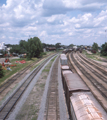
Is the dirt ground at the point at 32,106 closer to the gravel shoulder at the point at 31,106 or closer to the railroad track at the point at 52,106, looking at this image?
the gravel shoulder at the point at 31,106

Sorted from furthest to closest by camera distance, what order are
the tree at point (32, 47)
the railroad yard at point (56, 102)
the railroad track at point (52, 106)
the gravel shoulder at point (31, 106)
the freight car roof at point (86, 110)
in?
the tree at point (32, 47) < the gravel shoulder at point (31, 106) < the railroad track at point (52, 106) < the railroad yard at point (56, 102) < the freight car roof at point (86, 110)

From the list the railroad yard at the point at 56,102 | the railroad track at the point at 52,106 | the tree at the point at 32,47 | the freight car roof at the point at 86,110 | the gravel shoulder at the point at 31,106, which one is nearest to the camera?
the freight car roof at the point at 86,110

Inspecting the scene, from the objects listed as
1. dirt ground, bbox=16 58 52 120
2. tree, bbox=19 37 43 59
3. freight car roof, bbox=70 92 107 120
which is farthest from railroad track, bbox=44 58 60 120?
tree, bbox=19 37 43 59

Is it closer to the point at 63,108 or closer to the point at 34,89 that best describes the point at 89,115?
the point at 63,108

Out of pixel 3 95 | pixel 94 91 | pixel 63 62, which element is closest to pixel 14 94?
pixel 3 95

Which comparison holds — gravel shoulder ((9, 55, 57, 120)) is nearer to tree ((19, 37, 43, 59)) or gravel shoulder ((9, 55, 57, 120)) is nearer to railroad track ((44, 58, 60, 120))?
railroad track ((44, 58, 60, 120))

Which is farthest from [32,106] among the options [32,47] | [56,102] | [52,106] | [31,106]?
[32,47]

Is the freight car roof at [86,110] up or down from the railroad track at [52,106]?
up

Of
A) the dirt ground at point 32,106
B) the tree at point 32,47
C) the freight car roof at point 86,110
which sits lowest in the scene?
the dirt ground at point 32,106

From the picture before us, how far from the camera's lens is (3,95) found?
17875 mm

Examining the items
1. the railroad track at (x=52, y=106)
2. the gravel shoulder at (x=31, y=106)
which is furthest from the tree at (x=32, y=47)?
the railroad track at (x=52, y=106)

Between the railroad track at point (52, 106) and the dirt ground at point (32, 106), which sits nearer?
the railroad track at point (52, 106)

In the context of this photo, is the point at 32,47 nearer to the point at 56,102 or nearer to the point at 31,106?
the point at 56,102

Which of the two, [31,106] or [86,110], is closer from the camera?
[86,110]
